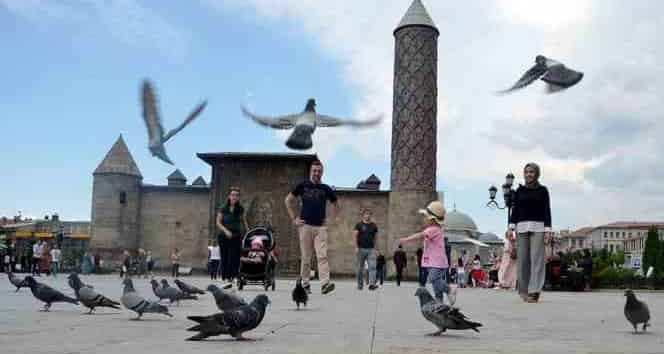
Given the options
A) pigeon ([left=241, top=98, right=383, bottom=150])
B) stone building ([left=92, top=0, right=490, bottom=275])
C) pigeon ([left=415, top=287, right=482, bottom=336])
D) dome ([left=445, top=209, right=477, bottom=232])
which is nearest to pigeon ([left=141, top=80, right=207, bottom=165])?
pigeon ([left=241, top=98, right=383, bottom=150])

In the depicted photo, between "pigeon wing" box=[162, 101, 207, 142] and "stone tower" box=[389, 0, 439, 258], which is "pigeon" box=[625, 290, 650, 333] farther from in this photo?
"stone tower" box=[389, 0, 439, 258]

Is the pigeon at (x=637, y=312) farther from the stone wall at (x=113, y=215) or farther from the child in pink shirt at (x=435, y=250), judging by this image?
the stone wall at (x=113, y=215)

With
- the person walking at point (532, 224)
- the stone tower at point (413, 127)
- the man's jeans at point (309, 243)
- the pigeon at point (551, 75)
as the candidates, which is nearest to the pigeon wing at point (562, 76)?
the pigeon at point (551, 75)

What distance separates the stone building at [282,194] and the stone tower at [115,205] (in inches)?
1.8

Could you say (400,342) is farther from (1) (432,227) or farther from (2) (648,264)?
(2) (648,264)

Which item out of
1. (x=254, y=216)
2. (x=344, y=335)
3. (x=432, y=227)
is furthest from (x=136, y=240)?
(x=344, y=335)

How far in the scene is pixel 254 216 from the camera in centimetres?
3353

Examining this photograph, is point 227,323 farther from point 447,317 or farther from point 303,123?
point 303,123

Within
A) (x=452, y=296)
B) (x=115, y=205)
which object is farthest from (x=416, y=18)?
(x=452, y=296)

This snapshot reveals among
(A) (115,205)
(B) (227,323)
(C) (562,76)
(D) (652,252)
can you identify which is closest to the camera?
(B) (227,323)

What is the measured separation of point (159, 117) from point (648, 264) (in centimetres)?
4352

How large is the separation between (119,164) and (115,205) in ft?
6.39

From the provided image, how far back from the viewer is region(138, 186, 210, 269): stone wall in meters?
34.8

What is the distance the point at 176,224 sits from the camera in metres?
35.0
